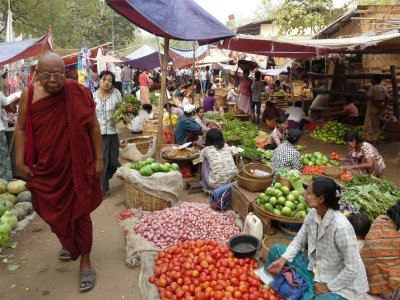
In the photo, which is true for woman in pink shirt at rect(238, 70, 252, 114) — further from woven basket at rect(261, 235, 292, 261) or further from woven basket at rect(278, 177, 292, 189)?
woven basket at rect(261, 235, 292, 261)

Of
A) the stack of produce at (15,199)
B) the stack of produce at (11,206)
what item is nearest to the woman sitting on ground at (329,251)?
the stack of produce at (11,206)

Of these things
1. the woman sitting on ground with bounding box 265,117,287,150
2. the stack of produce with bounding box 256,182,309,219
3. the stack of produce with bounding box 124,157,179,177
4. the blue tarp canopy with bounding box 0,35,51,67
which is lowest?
the stack of produce with bounding box 256,182,309,219

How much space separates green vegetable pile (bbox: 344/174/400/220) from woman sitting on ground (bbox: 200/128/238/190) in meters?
1.58

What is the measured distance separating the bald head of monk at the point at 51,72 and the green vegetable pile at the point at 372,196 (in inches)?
126

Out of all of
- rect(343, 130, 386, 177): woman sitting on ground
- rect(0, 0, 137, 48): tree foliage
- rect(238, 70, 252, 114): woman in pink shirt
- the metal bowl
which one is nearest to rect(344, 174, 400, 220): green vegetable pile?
rect(343, 130, 386, 177): woman sitting on ground

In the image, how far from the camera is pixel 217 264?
323 cm

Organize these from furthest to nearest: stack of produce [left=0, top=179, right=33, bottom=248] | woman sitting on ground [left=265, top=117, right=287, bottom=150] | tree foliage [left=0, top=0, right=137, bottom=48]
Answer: tree foliage [left=0, top=0, right=137, bottom=48]
woman sitting on ground [left=265, top=117, right=287, bottom=150]
stack of produce [left=0, top=179, right=33, bottom=248]

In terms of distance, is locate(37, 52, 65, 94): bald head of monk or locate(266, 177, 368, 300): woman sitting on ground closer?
locate(266, 177, 368, 300): woman sitting on ground

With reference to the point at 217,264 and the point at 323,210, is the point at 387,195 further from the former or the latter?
the point at 217,264

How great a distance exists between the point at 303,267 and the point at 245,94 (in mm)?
9266

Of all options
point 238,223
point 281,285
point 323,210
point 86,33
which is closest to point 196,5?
point 238,223

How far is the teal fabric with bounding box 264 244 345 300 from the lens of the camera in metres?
2.54

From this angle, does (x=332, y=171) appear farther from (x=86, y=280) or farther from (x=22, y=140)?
(x=22, y=140)

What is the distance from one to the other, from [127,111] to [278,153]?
233cm
